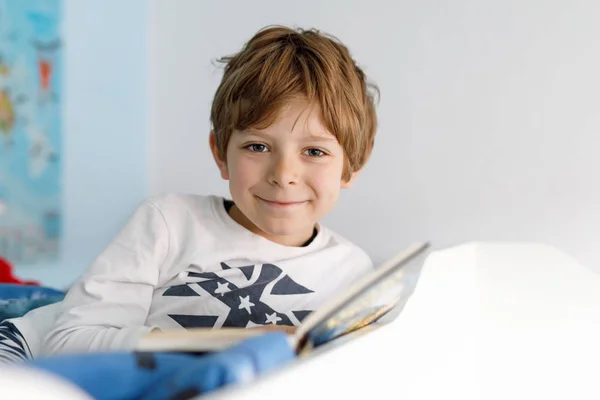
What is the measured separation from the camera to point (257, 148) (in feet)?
3.67

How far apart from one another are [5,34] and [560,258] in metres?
1.99

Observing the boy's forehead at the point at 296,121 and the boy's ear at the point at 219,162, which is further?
the boy's ear at the point at 219,162

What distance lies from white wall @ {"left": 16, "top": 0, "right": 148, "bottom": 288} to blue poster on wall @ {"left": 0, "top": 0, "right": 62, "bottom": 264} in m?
0.04

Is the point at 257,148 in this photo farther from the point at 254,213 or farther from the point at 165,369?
the point at 165,369

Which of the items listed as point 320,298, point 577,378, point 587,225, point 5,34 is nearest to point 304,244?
point 320,298

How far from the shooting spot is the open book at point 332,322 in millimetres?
566

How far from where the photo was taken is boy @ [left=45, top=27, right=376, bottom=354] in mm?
1079

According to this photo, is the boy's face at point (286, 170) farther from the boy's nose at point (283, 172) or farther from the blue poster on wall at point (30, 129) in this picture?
the blue poster on wall at point (30, 129)

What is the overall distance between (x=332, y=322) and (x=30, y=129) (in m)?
2.15

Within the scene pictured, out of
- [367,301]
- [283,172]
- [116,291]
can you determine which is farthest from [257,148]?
[367,301]

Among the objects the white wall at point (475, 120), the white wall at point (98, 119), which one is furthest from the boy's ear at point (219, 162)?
the white wall at point (98, 119)

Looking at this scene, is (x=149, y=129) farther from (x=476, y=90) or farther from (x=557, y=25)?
(x=557, y=25)

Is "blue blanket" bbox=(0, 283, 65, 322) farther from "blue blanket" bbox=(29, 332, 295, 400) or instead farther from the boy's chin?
"blue blanket" bbox=(29, 332, 295, 400)

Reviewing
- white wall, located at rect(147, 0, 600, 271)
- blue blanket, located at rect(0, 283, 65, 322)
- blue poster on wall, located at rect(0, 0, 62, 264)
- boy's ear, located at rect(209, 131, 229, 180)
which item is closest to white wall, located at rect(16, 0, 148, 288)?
blue poster on wall, located at rect(0, 0, 62, 264)
